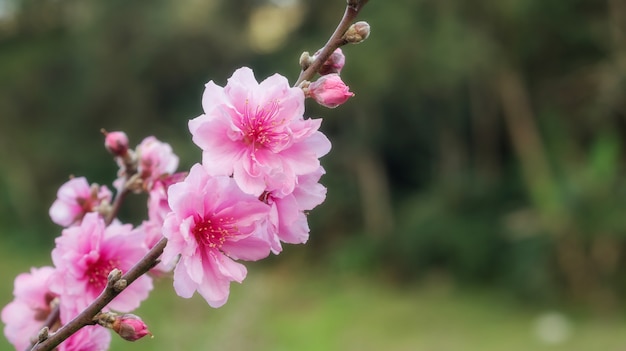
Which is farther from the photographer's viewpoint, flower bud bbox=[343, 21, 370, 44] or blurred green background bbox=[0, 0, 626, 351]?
blurred green background bbox=[0, 0, 626, 351]

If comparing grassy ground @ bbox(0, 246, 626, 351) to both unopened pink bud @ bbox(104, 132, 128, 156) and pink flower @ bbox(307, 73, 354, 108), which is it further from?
pink flower @ bbox(307, 73, 354, 108)

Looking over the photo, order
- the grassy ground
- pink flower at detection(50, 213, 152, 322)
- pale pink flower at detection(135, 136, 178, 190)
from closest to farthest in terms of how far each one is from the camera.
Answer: pink flower at detection(50, 213, 152, 322) < pale pink flower at detection(135, 136, 178, 190) < the grassy ground

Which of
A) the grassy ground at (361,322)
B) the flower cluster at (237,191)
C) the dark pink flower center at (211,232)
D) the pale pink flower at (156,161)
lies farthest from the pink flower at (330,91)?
the grassy ground at (361,322)

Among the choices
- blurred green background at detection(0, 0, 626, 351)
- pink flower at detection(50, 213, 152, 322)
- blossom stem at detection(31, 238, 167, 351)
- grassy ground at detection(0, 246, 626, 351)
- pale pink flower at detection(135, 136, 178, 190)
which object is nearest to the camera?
blossom stem at detection(31, 238, 167, 351)

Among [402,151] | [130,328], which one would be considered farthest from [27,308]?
[402,151]

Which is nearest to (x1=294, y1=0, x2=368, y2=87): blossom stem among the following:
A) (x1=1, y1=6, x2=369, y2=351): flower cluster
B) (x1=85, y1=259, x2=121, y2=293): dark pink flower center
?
(x1=1, y1=6, x2=369, y2=351): flower cluster

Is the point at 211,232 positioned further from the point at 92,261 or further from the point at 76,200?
the point at 76,200

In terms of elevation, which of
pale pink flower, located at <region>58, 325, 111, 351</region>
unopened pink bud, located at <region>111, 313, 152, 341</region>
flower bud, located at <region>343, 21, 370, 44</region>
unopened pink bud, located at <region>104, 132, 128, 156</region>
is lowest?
unopened pink bud, located at <region>111, 313, 152, 341</region>
